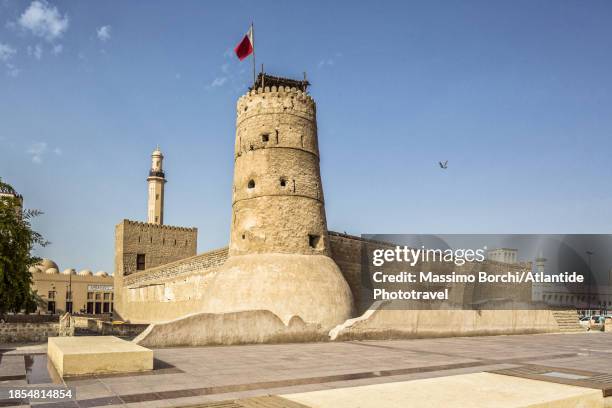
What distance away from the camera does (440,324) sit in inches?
790

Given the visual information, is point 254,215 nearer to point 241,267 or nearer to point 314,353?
point 241,267

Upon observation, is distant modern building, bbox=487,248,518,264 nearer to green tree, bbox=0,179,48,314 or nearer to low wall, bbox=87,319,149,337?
low wall, bbox=87,319,149,337

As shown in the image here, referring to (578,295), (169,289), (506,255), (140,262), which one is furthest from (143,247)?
(578,295)

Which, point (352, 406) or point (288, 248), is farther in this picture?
point (288, 248)

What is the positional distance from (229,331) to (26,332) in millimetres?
5953

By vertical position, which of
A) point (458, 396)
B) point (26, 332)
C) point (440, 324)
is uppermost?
point (458, 396)

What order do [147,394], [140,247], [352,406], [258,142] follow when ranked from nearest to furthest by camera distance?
1. [352,406]
2. [147,394]
3. [258,142]
4. [140,247]

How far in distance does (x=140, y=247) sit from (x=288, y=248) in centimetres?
2201

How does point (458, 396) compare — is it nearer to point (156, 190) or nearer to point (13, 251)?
point (13, 251)

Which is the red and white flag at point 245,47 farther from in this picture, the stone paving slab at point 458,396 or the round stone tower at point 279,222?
the stone paving slab at point 458,396

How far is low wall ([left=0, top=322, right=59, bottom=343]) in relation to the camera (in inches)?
593

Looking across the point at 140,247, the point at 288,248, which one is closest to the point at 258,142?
the point at 288,248

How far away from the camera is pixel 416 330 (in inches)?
753

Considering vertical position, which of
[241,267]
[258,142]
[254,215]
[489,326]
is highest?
[258,142]
